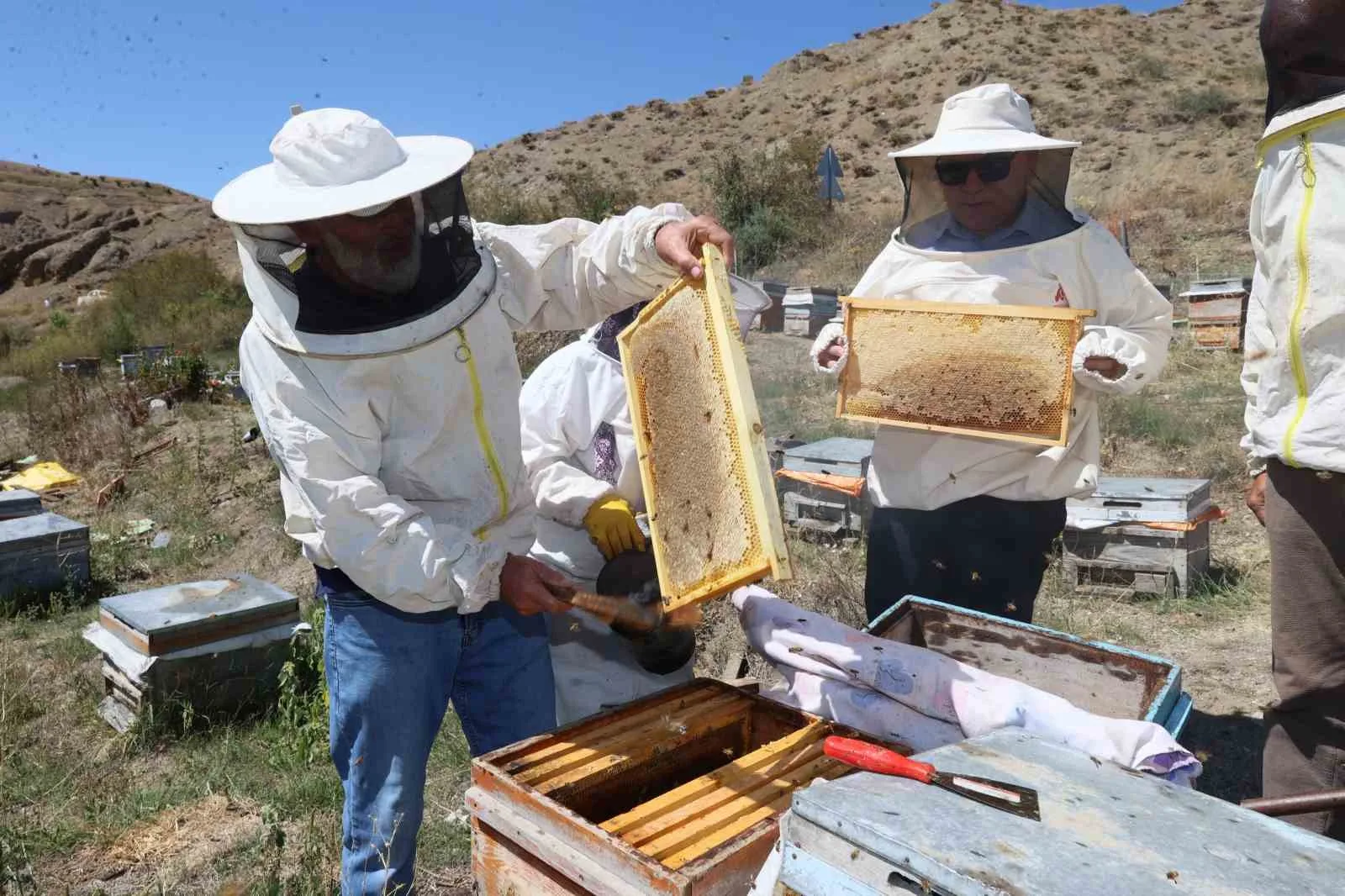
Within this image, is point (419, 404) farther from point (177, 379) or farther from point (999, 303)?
point (177, 379)

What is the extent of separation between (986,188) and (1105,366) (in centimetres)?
71

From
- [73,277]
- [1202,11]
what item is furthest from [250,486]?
[1202,11]

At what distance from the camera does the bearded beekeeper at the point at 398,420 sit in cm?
208

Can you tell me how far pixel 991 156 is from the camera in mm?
2965

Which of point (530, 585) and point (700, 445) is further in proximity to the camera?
point (530, 585)

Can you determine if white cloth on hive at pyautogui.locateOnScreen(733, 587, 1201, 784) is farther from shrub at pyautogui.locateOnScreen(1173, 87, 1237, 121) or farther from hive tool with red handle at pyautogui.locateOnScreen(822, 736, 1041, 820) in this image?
shrub at pyautogui.locateOnScreen(1173, 87, 1237, 121)

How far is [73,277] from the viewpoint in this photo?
3834 centimetres

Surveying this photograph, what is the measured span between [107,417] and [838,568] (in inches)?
403

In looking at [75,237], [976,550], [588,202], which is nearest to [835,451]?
[976,550]

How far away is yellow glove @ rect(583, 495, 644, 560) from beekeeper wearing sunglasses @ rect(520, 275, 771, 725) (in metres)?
0.09

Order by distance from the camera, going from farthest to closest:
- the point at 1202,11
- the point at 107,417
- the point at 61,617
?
the point at 1202,11
the point at 107,417
the point at 61,617

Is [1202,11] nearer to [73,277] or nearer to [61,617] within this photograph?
[61,617]

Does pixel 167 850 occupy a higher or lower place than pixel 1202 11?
lower

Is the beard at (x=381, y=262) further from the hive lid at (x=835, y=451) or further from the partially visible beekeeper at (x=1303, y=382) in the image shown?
the hive lid at (x=835, y=451)
